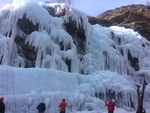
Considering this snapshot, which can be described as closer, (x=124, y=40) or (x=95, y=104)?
(x=95, y=104)

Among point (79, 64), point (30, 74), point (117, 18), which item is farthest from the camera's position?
point (117, 18)

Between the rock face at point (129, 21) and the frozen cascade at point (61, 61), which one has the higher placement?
the rock face at point (129, 21)

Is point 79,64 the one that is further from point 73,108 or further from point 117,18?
point 117,18

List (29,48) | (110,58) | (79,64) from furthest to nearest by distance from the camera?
(110,58), (79,64), (29,48)

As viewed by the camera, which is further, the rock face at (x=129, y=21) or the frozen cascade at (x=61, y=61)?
the rock face at (x=129, y=21)

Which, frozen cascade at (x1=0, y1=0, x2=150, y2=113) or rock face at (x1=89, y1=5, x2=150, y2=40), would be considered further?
rock face at (x1=89, y1=5, x2=150, y2=40)

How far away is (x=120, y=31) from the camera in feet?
86.8

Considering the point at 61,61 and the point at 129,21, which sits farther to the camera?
the point at 129,21

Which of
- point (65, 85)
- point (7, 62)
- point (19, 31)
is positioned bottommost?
point (65, 85)

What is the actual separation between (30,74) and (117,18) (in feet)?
82.1

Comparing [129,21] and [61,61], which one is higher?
[129,21]

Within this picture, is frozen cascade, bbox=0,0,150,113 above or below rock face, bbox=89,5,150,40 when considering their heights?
below

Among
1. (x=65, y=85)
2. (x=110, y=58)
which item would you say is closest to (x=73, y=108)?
(x=65, y=85)

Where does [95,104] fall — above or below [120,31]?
below
